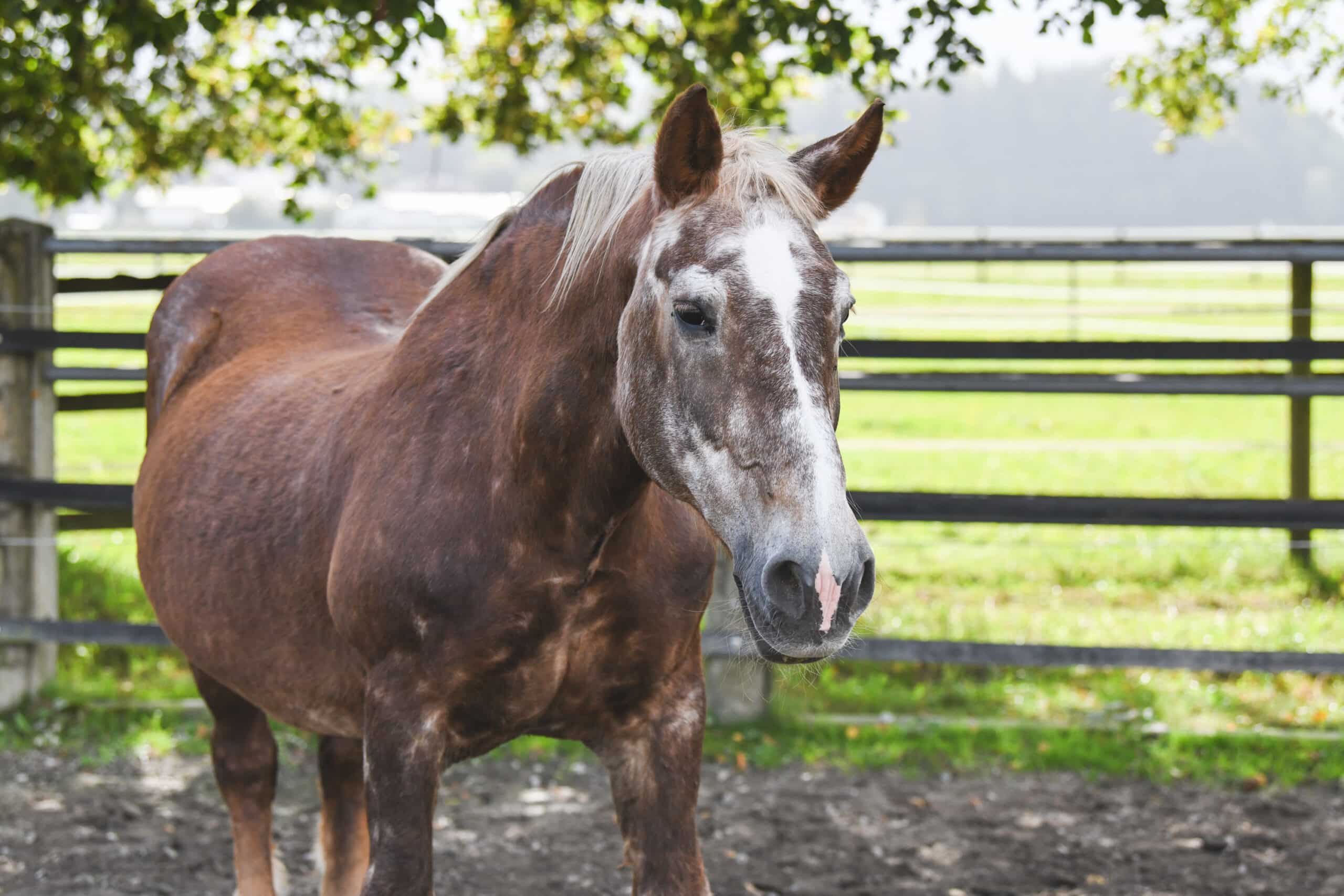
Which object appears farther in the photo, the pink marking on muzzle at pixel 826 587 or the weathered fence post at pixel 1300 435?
the weathered fence post at pixel 1300 435

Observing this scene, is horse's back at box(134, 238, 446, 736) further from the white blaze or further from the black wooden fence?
the black wooden fence


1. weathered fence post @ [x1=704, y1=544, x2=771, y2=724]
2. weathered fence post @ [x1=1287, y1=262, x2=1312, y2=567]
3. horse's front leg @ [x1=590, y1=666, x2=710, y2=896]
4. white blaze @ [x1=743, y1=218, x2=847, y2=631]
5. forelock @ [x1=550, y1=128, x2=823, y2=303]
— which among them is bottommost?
weathered fence post @ [x1=704, y1=544, x2=771, y2=724]

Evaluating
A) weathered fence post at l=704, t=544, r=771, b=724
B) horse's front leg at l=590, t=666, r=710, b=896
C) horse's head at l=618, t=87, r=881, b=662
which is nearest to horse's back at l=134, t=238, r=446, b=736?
horse's front leg at l=590, t=666, r=710, b=896

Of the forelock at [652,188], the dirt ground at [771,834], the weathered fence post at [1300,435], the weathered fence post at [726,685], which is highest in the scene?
the forelock at [652,188]

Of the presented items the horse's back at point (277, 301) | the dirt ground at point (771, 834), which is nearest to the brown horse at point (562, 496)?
the horse's back at point (277, 301)

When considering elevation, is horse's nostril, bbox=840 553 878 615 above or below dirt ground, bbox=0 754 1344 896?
above

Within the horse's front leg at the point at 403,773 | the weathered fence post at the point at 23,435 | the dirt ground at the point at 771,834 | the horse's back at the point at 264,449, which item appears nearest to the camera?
the horse's front leg at the point at 403,773

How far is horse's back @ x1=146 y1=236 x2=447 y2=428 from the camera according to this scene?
358 centimetres

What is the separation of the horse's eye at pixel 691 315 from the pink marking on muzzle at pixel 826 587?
1.28 feet

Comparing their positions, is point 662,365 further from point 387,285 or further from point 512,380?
point 387,285

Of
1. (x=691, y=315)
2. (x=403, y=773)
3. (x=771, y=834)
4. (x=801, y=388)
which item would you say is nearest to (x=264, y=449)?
(x=403, y=773)

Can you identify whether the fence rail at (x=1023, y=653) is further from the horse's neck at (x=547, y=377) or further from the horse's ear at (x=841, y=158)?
→ the horse's ear at (x=841, y=158)

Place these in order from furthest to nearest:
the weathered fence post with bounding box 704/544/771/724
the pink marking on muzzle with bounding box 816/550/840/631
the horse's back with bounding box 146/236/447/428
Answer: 1. the weathered fence post with bounding box 704/544/771/724
2. the horse's back with bounding box 146/236/447/428
3. the pink marking on muzzle with bounding box 816/550/840/631

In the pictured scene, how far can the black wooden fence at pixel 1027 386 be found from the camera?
14.9 ft
